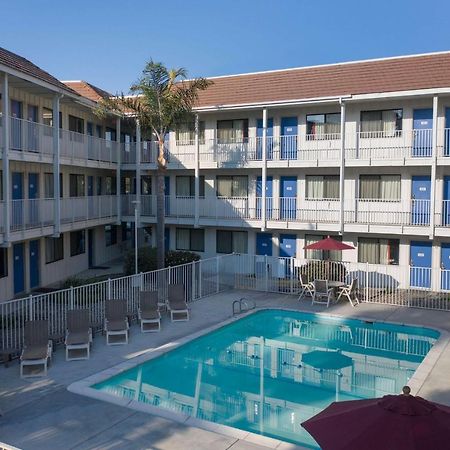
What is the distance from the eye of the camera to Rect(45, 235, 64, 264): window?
76.5 ft

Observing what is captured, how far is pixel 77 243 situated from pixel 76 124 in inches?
232

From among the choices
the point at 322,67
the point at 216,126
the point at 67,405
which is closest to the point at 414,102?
the point at 322,67

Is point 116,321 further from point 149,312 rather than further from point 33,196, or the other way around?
point 33,196

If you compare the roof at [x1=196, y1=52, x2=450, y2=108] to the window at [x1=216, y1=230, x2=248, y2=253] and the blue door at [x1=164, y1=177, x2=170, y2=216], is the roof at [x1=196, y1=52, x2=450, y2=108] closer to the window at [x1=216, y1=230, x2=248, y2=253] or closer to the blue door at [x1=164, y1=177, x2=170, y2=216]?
the blue door at [x1=164, y1=177, x2=170, y2=216]

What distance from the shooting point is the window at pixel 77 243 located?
84.2 feet

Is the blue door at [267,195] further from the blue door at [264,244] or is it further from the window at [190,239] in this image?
the window at [190,239]

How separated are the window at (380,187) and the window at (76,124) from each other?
13.8 m

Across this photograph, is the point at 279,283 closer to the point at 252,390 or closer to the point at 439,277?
the point at 439,277

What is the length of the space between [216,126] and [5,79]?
1178 cm

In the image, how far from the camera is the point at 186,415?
396 inches

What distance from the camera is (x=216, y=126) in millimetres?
27109

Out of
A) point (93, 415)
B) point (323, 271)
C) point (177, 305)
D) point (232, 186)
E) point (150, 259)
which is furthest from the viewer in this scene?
point (232, 186)

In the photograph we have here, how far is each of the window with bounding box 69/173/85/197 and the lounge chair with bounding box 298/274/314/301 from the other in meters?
11.9

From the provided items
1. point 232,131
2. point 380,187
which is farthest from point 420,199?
point 232,131
